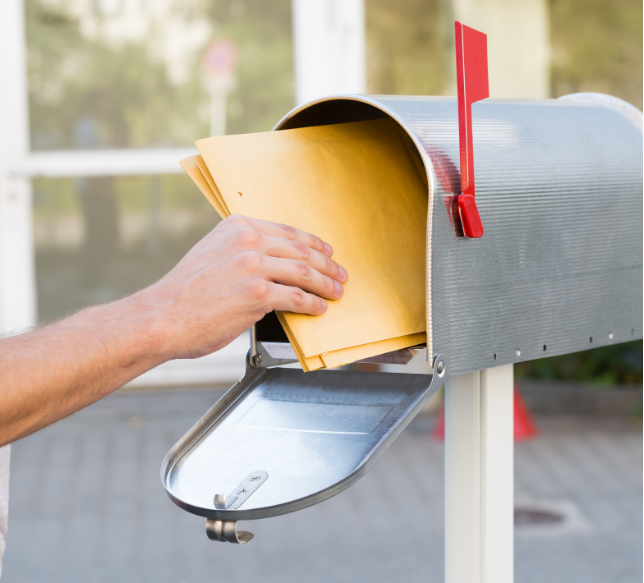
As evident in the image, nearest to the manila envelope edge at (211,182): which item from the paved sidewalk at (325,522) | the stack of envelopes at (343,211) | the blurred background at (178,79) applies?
the stack of envelopes at (343,211)

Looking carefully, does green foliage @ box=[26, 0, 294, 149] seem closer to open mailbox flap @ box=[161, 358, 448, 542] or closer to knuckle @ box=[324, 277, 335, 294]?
open mailbox flap @ box=[161, 358, 448, 542]

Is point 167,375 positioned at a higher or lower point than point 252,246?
lower

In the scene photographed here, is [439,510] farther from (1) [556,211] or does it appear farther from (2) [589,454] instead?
(1) [556,211]

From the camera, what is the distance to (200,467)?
3.92 feet

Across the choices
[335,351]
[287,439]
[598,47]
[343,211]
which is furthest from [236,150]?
[598,47]

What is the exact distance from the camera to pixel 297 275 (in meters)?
1.12

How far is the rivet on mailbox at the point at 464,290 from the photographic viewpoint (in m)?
1.15

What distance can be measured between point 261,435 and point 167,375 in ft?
14.5

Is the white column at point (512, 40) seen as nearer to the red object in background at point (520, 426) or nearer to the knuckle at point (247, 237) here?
the red object in background at point (520, 426)

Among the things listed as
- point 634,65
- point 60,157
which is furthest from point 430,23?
point 60,157

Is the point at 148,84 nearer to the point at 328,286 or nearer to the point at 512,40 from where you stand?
the point at 512,40

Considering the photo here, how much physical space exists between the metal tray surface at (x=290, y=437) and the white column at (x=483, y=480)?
23cm

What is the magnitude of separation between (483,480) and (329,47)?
4.37 m

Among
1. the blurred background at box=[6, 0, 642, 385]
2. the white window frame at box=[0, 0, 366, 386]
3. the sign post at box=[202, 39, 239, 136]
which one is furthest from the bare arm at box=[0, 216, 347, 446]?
the sign post at box=[202, 39, 239, 136]
